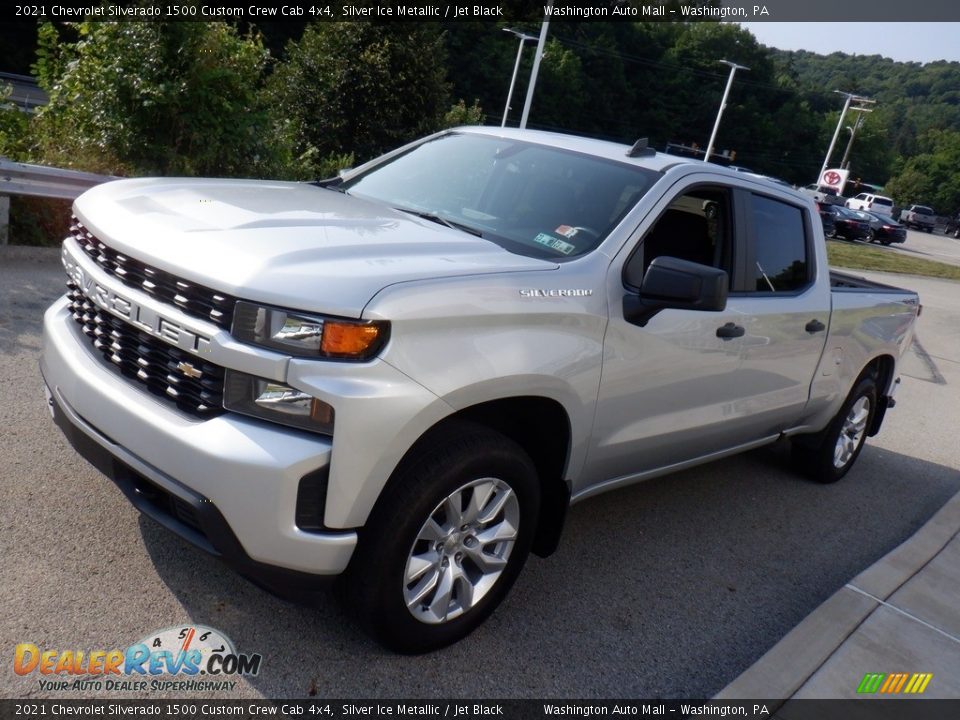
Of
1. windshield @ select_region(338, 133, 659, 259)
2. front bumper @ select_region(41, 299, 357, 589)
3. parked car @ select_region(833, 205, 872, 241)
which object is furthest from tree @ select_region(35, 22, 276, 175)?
parked car @ select_region(833, 205, 872, 241)

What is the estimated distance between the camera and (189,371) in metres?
2.87

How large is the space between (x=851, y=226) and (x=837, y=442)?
3701 cm

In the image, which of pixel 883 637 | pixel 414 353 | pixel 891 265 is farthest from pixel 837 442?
pixel 891 265

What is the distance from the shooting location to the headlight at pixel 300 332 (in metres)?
2.77

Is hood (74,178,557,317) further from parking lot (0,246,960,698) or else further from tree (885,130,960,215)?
tree (885,130,960,215)

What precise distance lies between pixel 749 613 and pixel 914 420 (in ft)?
18.0

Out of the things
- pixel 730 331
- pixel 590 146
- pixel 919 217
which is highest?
pixel 590 146

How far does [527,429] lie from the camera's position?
3.62m

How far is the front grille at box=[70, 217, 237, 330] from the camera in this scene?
2.82 metres

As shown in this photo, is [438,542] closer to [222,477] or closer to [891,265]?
[222,477]

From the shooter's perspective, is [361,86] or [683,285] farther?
[361,86]

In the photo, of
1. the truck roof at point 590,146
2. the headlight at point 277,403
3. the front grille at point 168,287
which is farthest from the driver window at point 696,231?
the front grille at point 168,287

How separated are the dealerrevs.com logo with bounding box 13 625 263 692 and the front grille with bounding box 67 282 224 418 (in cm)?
85

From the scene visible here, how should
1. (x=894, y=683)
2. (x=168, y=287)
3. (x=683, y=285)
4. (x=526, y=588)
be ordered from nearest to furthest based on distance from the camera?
1. (x=168, y=287)
2. (x=683, y=285)
3. (x=894, y=683)
4. (x=526, y=588)
